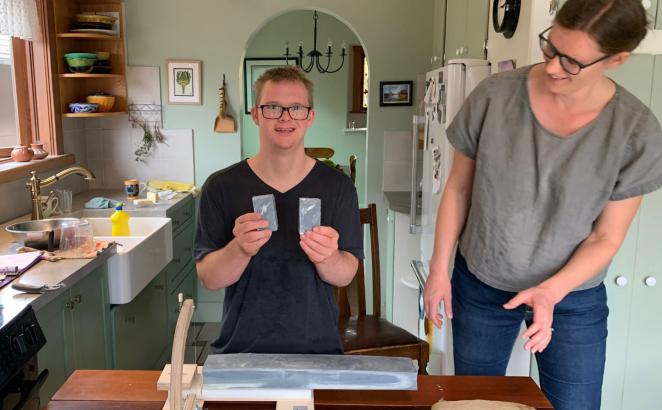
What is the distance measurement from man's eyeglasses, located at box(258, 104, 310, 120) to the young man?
3 centimetres

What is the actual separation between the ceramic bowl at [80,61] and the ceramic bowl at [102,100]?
0.17 metres

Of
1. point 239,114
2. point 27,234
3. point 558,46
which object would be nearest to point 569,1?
point 558,46

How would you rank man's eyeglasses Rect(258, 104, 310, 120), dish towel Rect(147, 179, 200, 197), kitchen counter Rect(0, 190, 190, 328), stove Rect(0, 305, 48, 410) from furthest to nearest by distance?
dish towel Rect(147, 179, 200, 197) → kitchen counter Rect(0, 190, 190, 328) → stove Rect(0, 305, 48, 410) → man's eyeglasses Rect(258, 104, 310, 120)

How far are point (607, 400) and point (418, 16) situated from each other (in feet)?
8.64

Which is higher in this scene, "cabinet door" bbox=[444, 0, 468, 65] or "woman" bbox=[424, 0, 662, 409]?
"cabinet door" bbox=[444, 0, 468, 65]

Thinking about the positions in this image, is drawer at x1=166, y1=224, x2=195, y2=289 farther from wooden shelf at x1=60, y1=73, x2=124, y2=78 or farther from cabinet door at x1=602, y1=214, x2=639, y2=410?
A: cabinet door at x1=602, y1=214, x2=639, y2=410

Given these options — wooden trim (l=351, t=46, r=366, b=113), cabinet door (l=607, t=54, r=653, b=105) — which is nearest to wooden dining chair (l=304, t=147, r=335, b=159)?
wooden trim (l=351, t=46, r=366, b=113)

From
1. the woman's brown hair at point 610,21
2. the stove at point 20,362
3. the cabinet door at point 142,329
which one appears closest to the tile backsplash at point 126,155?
the cabinet door at point 142,329

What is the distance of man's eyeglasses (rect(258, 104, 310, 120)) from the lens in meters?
1.34

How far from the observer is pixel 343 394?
111cm

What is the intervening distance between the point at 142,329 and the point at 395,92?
2188 mm

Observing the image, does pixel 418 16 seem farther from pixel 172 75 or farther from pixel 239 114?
pixel 172 75

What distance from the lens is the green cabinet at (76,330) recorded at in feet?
6.30

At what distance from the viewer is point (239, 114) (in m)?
3.91
